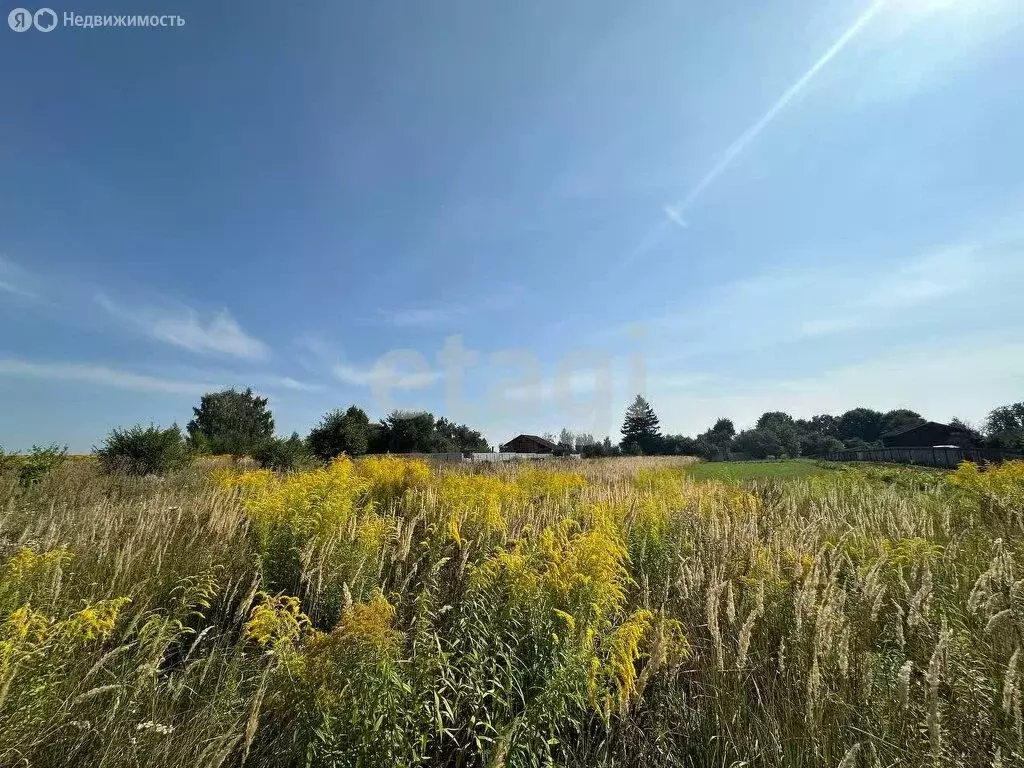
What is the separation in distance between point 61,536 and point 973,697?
6.16 meters

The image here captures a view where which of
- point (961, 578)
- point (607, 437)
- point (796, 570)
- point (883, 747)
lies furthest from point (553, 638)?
point (607, 437)

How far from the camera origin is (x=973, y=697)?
1.79 m

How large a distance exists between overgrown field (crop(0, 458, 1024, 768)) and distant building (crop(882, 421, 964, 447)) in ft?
209

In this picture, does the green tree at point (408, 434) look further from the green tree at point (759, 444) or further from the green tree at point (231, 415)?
the green tree at point (759, 444)

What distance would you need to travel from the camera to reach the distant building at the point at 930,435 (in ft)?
161

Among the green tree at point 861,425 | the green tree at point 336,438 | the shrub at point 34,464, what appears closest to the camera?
the shrub at point 34,464

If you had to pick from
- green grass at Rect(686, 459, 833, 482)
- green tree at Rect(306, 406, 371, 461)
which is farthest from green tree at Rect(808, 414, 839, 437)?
green tree at Rect(306, 406, 371, 461)

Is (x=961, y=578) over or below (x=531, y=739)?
over

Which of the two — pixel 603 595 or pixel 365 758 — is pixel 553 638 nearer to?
pixel 603 595

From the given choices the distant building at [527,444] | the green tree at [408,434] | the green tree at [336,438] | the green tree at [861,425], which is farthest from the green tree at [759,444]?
the green tree at [336,438]

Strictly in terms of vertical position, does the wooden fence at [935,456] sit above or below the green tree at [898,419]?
below

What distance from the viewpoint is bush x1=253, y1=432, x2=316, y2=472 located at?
13617 mm

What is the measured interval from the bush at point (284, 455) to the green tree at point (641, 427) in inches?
2190

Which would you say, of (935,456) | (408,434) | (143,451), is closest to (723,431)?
(935,456)
